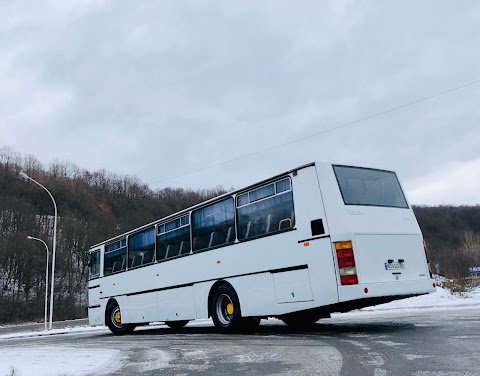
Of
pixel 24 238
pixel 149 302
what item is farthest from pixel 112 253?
pixel 24 238

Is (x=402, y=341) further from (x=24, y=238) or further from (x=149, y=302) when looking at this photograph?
(x=24, y=238)

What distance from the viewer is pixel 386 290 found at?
9164 mm

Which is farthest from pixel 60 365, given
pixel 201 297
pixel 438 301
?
pixel 438 301

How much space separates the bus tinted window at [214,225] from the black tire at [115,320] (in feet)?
17.4

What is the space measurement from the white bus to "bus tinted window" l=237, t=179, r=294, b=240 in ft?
0.07

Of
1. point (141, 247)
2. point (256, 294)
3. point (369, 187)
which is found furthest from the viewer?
point (141, 247)

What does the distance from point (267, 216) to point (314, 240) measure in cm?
155

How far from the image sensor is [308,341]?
348 inches

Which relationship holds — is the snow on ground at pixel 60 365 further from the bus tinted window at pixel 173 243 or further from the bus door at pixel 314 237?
the bus tinted window at pixel 173 243

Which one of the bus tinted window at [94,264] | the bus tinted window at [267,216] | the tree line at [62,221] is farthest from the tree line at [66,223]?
the bus tinted window at [267,216]

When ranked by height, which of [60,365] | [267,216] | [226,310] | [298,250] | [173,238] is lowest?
[60,365]

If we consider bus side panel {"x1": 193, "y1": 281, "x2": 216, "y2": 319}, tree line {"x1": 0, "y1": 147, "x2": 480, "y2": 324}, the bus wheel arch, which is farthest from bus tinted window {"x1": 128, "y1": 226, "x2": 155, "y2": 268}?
tree line {"x1": 0, "y1": 147, "x2": 480, "y2": 324}

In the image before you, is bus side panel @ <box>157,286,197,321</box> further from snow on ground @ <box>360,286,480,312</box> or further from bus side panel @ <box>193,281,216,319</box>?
snow on ground @ <box>360,286,480,312</box>

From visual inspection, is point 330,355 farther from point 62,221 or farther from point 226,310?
point 62,221
